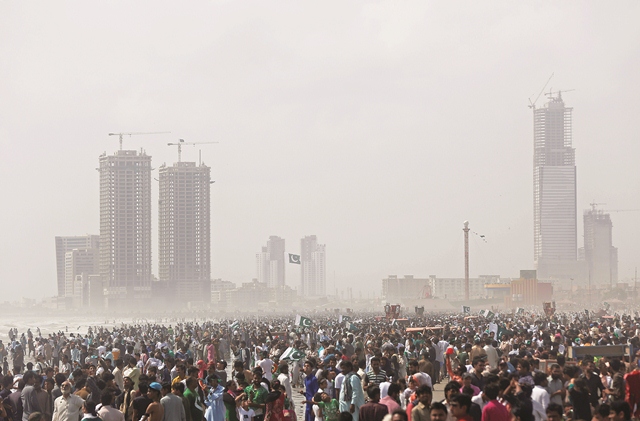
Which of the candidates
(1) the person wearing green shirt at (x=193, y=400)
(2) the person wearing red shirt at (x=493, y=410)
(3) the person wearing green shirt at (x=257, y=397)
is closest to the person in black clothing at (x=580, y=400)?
(2) the person wearing red shirt at (x=493, y=410)

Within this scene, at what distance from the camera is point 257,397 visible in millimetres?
12383

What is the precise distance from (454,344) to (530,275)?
169 m

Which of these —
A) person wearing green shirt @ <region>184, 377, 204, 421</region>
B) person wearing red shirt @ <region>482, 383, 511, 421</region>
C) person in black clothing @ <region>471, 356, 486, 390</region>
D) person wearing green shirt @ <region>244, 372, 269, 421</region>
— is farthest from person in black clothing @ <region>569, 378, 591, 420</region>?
Answer: person wearing green shirt @ <region>184, 377, 204, 421</region>

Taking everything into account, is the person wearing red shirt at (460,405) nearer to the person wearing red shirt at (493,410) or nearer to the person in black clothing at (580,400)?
the person wearing red shirt at (493,410)

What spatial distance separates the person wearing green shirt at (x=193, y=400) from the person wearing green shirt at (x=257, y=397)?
0.70m

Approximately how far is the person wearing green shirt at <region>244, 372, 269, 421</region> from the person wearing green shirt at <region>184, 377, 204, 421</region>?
27.7 inches

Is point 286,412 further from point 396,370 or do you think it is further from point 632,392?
point 396,370

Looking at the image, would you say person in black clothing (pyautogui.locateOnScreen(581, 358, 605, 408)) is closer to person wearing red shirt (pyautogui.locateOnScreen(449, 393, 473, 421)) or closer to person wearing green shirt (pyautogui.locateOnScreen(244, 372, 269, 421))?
person wearing red shirt (pyautogui.locateOnScreen(449, 393, 473, 421))

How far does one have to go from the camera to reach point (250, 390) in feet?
41.5

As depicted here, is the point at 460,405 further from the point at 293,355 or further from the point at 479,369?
the point at 293,355

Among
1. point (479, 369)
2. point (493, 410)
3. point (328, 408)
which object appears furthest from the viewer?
point (479, 369)

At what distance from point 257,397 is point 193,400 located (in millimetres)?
878

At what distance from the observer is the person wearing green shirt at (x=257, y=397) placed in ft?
40.1

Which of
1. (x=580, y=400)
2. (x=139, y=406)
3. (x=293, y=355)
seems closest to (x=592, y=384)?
(x=580, y=400)
